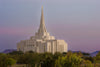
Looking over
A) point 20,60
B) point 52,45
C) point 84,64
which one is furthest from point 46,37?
point 84,64

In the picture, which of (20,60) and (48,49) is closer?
(20,60)

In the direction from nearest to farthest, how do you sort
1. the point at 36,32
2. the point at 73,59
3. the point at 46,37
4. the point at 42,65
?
the point at 73,59 < the point at 42,65 < the point at 46,37 < the point at 36,32

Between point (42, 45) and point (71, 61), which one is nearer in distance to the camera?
point (71, 61)

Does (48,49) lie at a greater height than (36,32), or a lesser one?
lesser

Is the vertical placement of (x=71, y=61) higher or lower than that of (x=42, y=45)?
higher

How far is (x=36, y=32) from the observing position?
257 ft

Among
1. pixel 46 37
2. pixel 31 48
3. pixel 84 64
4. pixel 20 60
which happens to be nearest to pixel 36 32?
pixel 46 37

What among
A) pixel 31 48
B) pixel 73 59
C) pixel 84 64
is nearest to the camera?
pixel 73 59

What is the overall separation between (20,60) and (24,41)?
3756 cm

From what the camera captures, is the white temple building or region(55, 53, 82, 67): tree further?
the white temple building

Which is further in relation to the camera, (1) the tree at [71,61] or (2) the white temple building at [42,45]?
(2) the white temple building at [42,45]

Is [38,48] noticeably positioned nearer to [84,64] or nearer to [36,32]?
[36,32]

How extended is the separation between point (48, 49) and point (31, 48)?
192 inches

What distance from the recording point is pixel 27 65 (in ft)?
109
